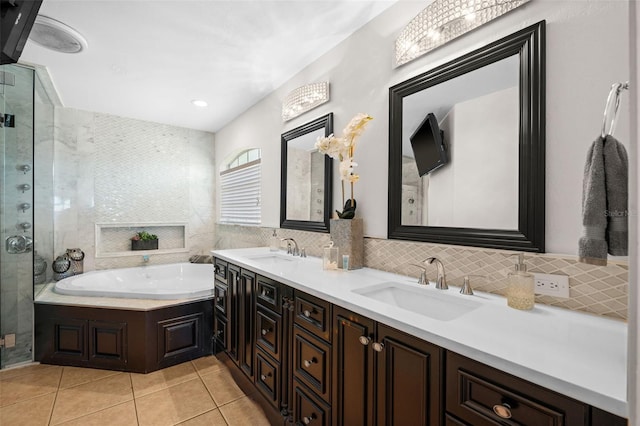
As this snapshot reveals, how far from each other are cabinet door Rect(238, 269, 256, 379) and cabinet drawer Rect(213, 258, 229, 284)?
34 cm

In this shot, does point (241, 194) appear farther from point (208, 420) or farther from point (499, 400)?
point (499, 400)

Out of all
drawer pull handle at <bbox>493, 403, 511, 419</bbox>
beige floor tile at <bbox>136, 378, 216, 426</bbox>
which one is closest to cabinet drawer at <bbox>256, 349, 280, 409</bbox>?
beige floor tile at <bbox>136, 378, 216, 426</bbox>

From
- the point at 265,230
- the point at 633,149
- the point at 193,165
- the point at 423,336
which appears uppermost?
the point at 193,165

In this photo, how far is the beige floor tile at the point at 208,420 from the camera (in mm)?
1893

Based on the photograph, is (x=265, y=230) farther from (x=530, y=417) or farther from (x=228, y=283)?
(x=530, y=417)

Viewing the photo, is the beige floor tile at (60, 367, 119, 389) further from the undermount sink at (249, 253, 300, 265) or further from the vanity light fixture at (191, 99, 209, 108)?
the vanity light fixture at (191, 99, 209, 108)

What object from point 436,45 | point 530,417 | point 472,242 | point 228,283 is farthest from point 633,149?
point 228,283

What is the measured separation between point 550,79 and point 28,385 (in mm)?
3940

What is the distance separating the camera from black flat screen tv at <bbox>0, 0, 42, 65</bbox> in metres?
0.96

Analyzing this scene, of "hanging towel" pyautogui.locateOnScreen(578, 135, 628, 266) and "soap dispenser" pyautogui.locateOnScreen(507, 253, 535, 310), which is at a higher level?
"hanging towel" pyautogui.locateOnScreen(578, 135, 628, 266)

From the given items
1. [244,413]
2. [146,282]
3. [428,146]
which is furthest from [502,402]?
[146,282]

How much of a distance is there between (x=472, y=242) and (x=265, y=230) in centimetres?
219

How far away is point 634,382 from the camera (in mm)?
565

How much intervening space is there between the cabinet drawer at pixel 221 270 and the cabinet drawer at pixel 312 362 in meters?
1.08
